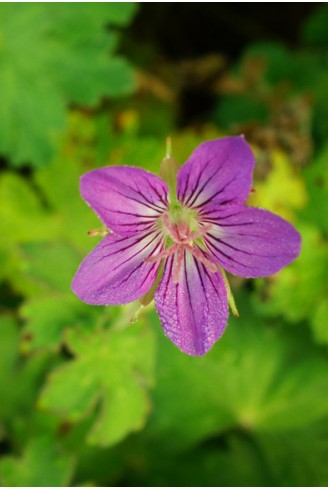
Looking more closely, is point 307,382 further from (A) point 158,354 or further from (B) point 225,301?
(B) point 225,301

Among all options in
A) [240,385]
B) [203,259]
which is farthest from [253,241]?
[240,385]

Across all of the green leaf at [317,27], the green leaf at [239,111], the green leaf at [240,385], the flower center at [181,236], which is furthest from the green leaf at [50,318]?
the green leaf at [317,27]

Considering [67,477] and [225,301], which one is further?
[67,477]

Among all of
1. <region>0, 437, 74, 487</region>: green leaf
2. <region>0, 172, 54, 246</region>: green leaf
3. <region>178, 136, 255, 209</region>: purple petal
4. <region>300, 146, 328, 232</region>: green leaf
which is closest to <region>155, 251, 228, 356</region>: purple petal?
<region>178, 136, 255, 209</region>: purple petal

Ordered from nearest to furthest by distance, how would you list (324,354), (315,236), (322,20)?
(315,236)
(324,354)
(322,20)

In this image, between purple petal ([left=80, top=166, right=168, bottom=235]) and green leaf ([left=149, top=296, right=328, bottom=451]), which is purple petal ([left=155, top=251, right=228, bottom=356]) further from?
green leaf ([left=149, top=296, right=328, bottom=451])

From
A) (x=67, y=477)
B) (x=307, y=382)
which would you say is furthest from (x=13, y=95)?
(x=307, y=382)

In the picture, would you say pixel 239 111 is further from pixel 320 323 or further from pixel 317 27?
pixel 320 323
